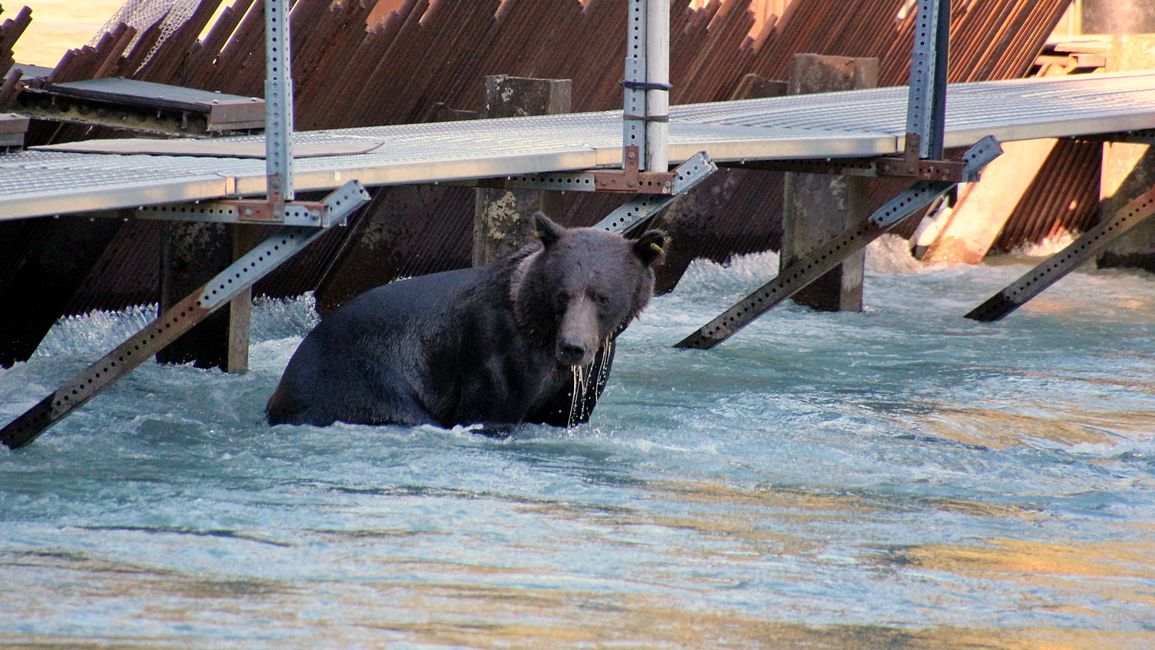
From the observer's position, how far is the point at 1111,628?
5.04m

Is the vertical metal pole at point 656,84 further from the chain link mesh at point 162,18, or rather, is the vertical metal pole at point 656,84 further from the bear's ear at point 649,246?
the chain link mesh at point 162,18

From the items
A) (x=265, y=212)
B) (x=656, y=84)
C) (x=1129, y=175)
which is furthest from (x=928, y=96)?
→ (x=1129, y=175)

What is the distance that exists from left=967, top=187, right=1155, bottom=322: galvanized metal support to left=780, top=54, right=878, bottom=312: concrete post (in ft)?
3.50

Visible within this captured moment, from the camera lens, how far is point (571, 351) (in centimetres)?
700

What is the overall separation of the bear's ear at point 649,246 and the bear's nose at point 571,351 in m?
0.66

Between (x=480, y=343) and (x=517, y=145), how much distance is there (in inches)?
44.7

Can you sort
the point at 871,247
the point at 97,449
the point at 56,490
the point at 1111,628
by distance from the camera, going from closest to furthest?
the point at 1111,628 → the point at 56,490 → the point at 97,449 → the point at 871,247

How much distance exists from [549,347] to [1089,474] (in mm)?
2449

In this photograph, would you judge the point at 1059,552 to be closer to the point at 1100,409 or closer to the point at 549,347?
the point at 549,347

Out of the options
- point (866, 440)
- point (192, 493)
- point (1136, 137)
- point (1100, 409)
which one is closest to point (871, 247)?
point (1136, 137)

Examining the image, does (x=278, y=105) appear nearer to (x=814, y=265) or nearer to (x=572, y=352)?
(x=572, y=352)

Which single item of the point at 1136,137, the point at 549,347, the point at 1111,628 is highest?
the point at 1136,137

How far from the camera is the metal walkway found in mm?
6379

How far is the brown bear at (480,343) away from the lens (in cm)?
739
